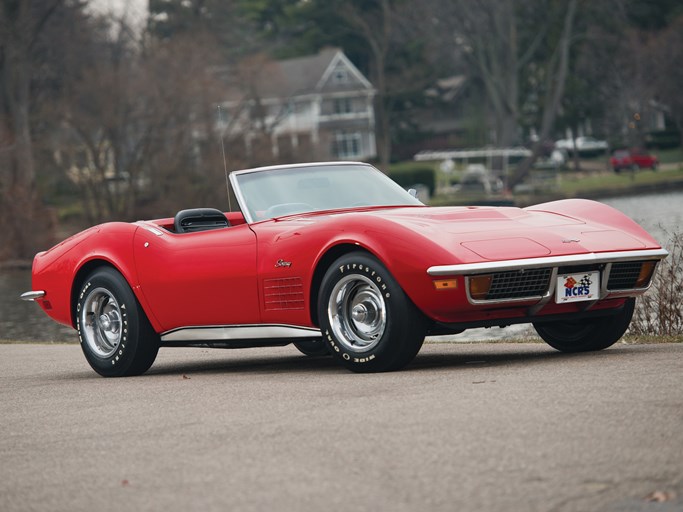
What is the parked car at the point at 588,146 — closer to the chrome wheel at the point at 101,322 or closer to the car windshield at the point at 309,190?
the car windshield at the point at 309,190

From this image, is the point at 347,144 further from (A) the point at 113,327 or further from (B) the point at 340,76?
(A) the point at 113,327

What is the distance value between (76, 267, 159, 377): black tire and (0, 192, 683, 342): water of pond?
163 inches

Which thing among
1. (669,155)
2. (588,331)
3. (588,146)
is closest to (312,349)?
(588,331)

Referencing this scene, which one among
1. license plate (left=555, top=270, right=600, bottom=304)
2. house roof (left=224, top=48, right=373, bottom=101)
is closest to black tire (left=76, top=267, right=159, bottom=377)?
license plate (left=555, top=270, right=600, bottom=304)

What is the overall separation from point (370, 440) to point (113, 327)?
430 centimetres

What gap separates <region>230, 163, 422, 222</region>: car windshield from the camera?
8.60m

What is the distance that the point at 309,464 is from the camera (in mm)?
4875

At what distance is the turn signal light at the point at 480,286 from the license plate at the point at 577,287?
0.44 m

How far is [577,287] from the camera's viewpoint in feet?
24.4

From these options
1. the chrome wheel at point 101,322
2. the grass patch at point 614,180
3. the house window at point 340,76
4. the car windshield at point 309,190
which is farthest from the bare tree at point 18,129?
the house window at point 340,76

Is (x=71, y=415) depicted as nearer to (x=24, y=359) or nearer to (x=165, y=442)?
(x=165, y=442)

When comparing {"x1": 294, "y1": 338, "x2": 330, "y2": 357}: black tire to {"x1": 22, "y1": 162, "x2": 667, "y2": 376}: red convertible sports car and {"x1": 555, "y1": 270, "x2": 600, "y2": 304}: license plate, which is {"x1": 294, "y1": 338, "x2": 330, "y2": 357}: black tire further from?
{"x1": 555, "y1": 270, "x2": 600, "y2": 304}: license plate

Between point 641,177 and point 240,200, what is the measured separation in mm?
57189

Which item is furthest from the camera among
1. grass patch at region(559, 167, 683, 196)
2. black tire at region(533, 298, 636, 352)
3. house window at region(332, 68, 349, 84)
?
house window at region(332, 68, 349, 84)
